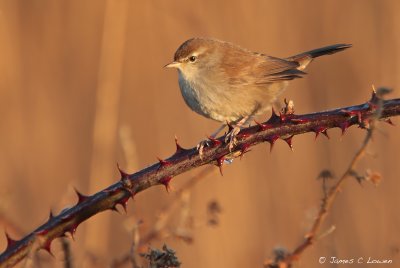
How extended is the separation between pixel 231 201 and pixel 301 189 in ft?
1.94

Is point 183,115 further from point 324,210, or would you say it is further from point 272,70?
point 324,210

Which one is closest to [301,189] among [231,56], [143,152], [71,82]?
[231,56]

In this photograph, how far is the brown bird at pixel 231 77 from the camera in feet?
13.1

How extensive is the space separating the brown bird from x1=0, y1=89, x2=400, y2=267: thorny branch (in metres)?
1.48

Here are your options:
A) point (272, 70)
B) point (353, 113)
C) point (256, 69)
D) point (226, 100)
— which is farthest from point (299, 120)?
point (256, 69)

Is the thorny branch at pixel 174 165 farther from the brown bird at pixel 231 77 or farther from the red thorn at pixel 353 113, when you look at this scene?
the brown bird at pixel 231 77

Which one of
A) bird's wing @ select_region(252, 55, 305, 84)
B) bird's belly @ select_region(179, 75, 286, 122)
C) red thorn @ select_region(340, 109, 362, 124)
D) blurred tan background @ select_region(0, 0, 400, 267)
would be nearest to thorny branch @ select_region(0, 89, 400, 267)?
red thorn @ select_region(340, 109, 362, 124)

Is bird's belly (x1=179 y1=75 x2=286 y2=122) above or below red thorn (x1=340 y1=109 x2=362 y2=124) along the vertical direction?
above

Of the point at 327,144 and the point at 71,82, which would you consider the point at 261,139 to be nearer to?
the point at 327,144

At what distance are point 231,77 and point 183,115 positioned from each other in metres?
1.57

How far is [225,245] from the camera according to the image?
4.89 m

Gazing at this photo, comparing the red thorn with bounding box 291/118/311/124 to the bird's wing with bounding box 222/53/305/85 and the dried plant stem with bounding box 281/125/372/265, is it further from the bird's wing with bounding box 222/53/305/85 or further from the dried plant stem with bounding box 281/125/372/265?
the bird's wing with bounding box 222/53/305/85

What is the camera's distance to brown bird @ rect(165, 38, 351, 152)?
3979mm

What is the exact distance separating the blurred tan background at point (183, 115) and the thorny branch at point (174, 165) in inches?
78.0
